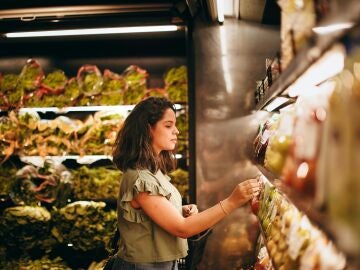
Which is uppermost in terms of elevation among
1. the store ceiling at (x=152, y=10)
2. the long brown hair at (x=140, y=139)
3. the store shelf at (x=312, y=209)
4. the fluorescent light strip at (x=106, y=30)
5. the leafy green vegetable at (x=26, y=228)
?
the store ceiling at (x=152, y=10)

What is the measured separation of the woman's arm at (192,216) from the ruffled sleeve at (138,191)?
35 mm

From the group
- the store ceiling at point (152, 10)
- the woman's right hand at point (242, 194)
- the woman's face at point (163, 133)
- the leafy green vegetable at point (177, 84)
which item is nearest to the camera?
the woman's right hand at point (242, 194)

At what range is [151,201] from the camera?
198 centimetres

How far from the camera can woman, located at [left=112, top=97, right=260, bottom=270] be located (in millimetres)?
1956

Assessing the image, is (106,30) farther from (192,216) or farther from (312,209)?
(312,209)

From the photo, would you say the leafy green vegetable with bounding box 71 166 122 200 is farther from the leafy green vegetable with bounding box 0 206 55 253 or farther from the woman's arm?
the woman's arm

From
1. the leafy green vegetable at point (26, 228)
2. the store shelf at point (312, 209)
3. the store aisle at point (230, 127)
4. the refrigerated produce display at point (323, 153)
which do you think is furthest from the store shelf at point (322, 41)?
the leafy green vegetable at point (26, 228)

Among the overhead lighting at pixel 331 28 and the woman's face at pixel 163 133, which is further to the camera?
the woman's face at pixel 163 133

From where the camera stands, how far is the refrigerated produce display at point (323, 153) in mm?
771

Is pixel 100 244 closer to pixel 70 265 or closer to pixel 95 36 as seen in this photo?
pixel 70 265

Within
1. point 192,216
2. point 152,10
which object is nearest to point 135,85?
point 152,10

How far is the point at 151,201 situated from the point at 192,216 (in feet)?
0.68

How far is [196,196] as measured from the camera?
3371 mm

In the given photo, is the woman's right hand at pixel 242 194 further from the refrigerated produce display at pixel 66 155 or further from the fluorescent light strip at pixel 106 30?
the fluorescent light strip at pixel 106 30
